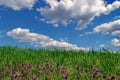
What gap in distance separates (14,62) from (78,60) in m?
2.45

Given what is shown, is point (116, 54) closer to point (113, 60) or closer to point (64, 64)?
point (113, 60)

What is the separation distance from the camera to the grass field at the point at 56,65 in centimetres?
1009

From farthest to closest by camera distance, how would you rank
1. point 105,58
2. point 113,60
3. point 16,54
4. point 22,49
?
1. point 22,49
2. point 16,54
3. point 105,58
4. point 113,60

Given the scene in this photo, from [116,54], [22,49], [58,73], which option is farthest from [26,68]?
[22,49]

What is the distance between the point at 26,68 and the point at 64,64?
196 centimetres

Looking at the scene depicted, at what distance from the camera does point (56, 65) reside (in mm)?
12250

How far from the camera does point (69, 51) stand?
51.6 ft

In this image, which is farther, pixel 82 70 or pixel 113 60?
pixel 113 60

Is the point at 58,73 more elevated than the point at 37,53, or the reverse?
the point at 37,53

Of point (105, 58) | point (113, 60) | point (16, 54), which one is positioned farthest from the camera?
point (16, 54)

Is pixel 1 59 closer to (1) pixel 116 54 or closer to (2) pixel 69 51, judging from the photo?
(2) pixel 69 51

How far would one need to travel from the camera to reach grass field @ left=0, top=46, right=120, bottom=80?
10094 mm

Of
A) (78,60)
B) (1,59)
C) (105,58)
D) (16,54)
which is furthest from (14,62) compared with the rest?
(105,58)

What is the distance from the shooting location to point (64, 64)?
41.5ft
